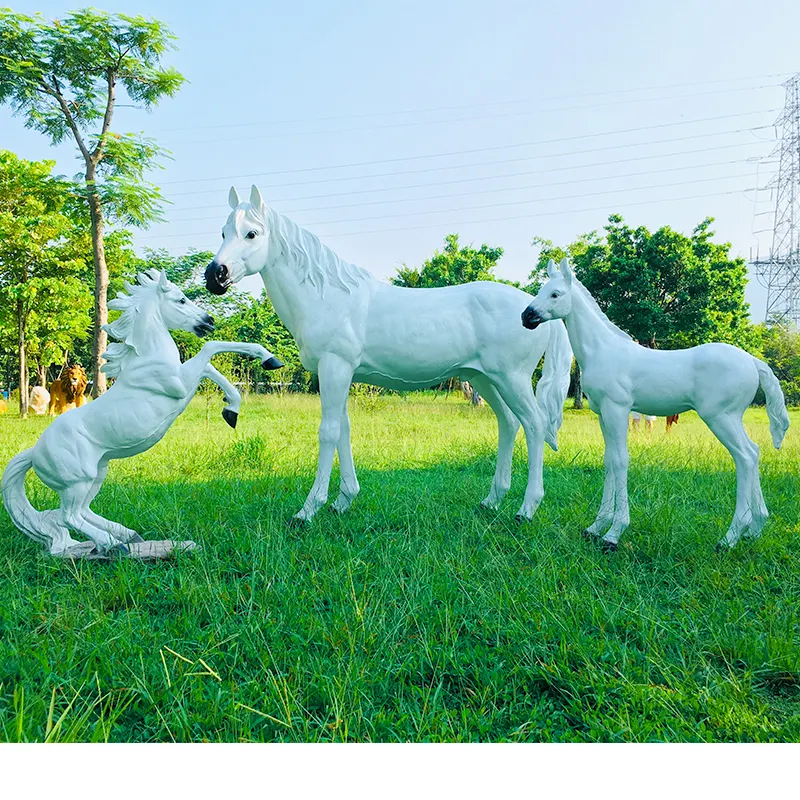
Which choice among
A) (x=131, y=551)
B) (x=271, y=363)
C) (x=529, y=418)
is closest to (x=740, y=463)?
(x=529, y=418)

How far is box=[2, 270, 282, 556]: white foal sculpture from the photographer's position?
300 cm

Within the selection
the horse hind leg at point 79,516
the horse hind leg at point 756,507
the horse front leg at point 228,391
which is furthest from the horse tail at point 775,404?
the horse hind leg at point 79,516

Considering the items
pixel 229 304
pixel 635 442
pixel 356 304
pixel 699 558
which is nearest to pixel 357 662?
pixel 699 558

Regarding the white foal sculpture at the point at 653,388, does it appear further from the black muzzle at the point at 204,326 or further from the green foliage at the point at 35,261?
the green foliage at the point at 35,261

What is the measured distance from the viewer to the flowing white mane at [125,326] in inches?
124

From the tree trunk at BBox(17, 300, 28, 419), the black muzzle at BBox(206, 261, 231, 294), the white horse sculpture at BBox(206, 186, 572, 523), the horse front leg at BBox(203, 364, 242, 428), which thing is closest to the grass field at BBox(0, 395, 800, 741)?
the white horse sculpture at BBox(206, 186, 572, 523)

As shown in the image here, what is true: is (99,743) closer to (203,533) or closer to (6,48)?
(203,533)

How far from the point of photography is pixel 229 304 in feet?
84.9

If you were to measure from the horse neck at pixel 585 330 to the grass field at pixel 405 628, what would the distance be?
3.84 ft

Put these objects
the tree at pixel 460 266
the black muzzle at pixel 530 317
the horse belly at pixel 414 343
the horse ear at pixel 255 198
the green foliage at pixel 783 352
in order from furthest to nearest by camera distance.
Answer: the tree at pixel 460 266 < the green foliage at pixel 783 352 < the horse belly at pixel 414 343 < the horse ear at pixel 255 198 < the black muzzle at pixel 530 317

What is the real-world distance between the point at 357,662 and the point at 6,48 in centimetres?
1362

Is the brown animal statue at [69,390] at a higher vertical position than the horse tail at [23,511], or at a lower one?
lower

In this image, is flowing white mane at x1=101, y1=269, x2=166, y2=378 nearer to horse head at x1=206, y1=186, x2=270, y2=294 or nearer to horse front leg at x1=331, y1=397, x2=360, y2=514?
horse head at x1=206, y1=186, x2=270, y2=294

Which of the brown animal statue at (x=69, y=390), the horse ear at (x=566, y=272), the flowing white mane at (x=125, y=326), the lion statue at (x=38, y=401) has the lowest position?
the lion statue at (x=38, y=401)
